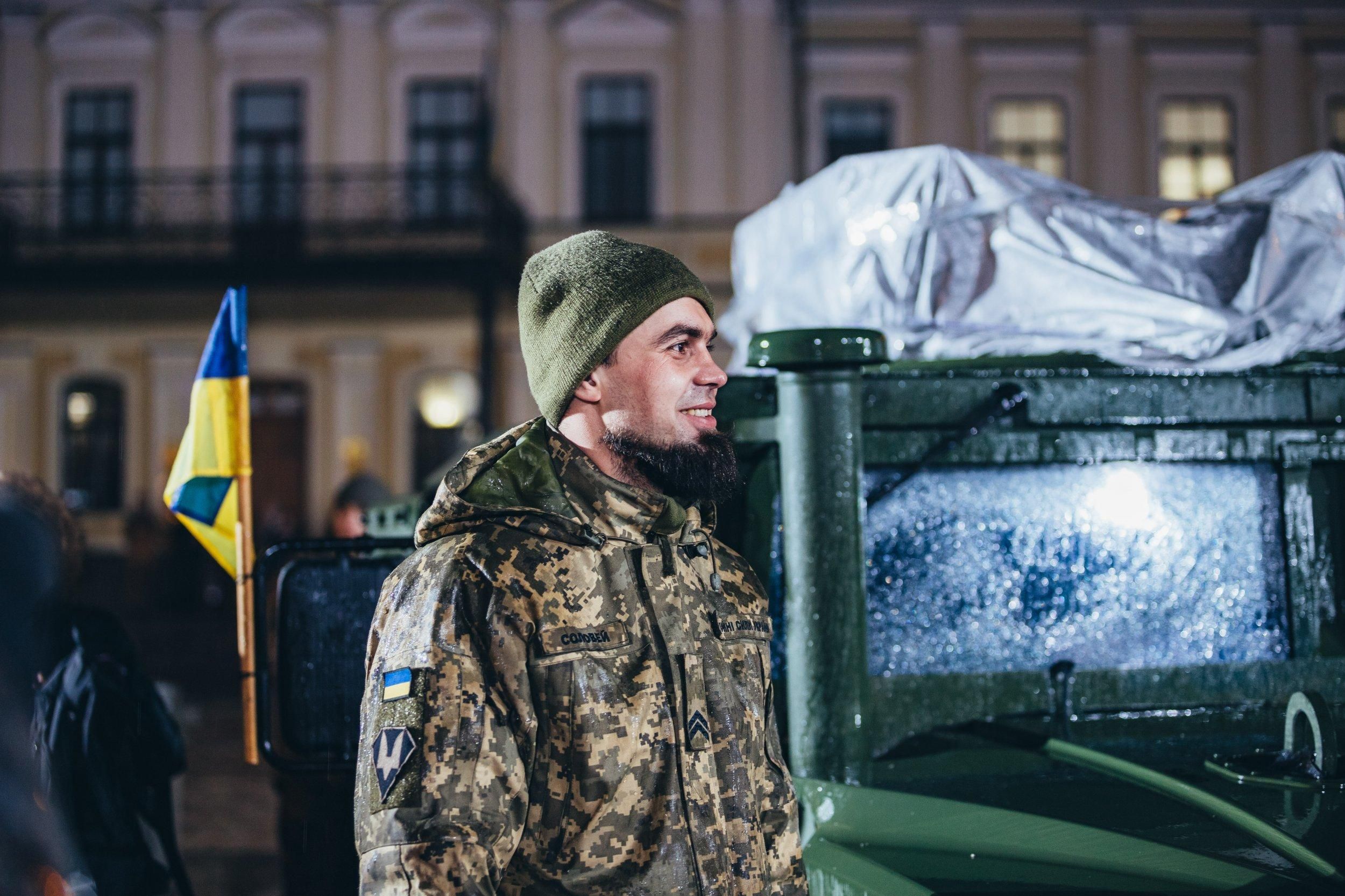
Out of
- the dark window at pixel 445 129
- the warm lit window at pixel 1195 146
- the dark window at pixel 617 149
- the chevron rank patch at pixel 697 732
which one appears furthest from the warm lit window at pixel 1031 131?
the chevron rank patch at pixel 697 732

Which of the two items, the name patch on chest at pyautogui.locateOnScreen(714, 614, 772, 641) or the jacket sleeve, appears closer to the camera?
the jacket sleeve

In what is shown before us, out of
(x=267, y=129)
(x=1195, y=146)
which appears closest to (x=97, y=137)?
(x=267, y=129)

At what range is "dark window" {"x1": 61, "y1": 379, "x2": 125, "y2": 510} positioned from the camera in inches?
716

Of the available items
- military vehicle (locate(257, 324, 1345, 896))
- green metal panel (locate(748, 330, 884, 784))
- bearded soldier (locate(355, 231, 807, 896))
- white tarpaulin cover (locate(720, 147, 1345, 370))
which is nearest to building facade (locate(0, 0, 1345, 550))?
white tarpaulin cover (locate(720, 147, 1345, 370))

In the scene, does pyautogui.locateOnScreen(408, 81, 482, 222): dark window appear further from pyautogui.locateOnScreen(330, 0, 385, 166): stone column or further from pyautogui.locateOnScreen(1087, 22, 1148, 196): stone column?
pyautogui.locateOnScreen(1087, 22, 1148, 196): stone column

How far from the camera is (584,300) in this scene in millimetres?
1697

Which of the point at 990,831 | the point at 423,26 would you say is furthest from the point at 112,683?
the point at 423,26

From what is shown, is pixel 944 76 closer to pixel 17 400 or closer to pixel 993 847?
pixel 17 400

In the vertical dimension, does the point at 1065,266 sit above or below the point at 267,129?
below

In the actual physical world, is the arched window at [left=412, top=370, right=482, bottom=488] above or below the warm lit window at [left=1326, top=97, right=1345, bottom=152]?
below

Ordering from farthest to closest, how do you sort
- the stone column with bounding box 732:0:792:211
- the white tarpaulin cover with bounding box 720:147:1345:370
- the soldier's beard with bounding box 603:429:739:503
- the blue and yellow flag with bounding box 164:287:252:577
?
the stone column with bounding box 732:0:792:211, the blue and yellow flag with bounding box 164:287:252:577, the white tarpaulin cover with bounding box 720:147:1345:370, the soldier's beard with bounding box 603:429:739:503

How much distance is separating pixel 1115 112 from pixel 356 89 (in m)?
11.7

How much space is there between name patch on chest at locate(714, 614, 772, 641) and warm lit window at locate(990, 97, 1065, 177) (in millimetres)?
17637

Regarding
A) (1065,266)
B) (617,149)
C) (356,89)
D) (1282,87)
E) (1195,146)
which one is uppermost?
(356,89)
